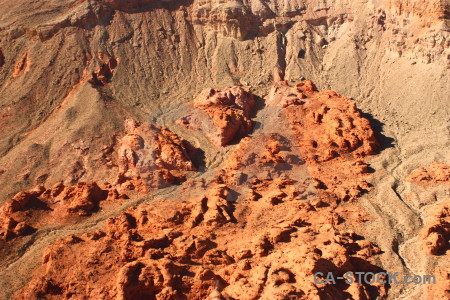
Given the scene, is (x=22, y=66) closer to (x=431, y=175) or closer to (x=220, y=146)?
(x=220, y=146)

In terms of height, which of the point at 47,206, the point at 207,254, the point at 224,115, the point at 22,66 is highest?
the point at 22,66

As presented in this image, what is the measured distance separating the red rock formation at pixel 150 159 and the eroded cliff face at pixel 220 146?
107mm

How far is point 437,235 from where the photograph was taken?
1548 centimetres

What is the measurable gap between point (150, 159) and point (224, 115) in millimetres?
5748

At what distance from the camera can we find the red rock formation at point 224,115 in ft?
79.2

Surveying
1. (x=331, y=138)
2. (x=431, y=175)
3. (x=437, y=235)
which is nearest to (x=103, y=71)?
(x=331, y=138)

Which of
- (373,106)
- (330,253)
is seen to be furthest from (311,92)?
(330,253)

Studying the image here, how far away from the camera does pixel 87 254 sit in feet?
46.6

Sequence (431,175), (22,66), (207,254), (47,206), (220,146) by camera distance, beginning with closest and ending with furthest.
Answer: (207,254) → (47,206) → (431,175) → (220,146) → (22,66)

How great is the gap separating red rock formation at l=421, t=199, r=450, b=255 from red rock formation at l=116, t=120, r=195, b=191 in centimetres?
1219

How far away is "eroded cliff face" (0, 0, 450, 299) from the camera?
46.7ft

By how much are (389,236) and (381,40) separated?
20055mm

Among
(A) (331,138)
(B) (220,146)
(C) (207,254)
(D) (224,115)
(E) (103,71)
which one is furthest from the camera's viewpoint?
(E) (103,71)

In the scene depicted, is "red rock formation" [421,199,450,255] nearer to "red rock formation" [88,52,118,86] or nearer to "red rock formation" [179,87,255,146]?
"red rock formation" [179,87,255,146]
